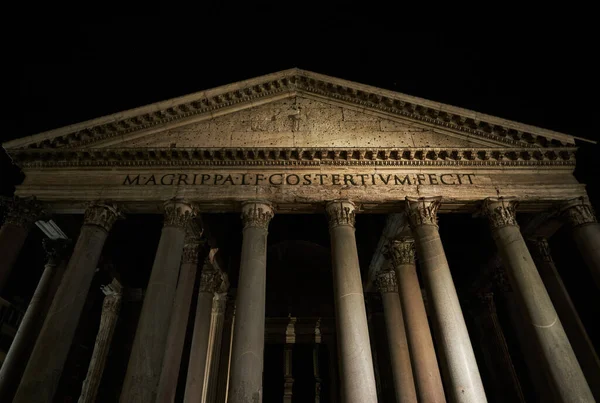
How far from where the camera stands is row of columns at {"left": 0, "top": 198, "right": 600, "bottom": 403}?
7.23 meters

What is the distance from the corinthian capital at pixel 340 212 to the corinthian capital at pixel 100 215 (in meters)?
5.67

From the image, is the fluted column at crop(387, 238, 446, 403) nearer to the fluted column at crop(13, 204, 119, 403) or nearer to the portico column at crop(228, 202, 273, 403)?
the portico column at crop(228, 202, 273, 403)

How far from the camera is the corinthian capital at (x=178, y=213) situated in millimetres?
9414

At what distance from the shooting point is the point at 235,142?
35.8 ft

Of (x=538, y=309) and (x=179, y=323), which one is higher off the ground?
(x=179, y=323)

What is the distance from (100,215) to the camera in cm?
957

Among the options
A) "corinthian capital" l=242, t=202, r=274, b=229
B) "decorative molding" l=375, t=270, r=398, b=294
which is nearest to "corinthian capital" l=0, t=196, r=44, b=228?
"corinthian capital" l=242, t=202, r=274, b=229

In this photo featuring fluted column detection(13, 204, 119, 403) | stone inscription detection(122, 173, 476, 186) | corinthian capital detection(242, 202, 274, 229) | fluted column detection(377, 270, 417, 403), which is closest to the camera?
fluted column detection(13, 204, 119, 403)

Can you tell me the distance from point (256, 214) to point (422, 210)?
13.8 ft

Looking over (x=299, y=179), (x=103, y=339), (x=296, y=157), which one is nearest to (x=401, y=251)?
(x=299, y=179)

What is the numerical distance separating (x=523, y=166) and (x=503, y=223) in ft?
6.82

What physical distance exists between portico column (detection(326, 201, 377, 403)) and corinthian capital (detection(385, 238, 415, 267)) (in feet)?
8.30

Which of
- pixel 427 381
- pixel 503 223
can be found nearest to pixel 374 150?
pixel 503 223

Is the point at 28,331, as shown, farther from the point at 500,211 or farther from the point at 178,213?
the point at 500,211
